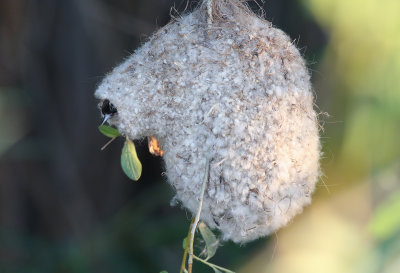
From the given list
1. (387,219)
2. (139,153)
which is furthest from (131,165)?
(139,153)

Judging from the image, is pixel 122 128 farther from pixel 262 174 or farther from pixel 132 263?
pixel 132 263

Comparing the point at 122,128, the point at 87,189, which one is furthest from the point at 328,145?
the point at 87,189

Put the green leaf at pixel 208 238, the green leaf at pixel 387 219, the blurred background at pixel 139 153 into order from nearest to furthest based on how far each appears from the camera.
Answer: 1. the green leaf at pixel 208 238
2. the green leaf at pixel 387 219
3. the blurred background at pixel 139 153

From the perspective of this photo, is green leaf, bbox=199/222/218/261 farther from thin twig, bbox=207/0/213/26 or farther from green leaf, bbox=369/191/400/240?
green leaf, bbox=369/191/400/240

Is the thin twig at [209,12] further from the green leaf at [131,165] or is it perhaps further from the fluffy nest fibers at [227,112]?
the green leaf at [131,165]

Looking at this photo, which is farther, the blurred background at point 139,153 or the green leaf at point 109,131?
the blurred background at point 139,153

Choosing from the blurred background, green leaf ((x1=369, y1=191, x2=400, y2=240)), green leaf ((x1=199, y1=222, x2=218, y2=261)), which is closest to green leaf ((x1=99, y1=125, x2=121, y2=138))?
green leaf ((x1=199, y1=222, x2=218, y2=261))

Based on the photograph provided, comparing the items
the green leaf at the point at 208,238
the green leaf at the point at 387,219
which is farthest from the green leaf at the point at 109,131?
the green leaf at the point at 387,219
